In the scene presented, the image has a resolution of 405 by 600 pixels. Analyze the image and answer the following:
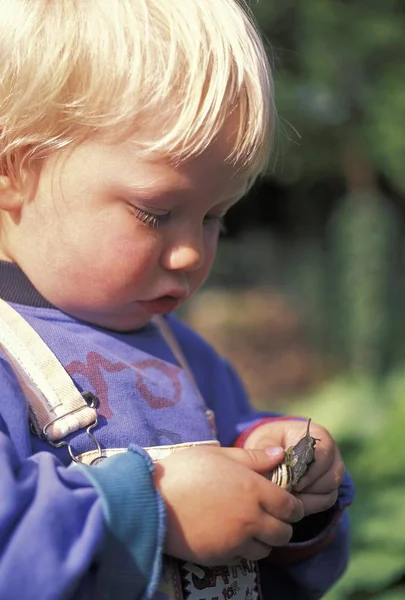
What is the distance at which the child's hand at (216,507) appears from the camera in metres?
1.43

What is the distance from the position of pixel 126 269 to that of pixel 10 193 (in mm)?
249

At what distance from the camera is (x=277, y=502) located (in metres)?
1.50

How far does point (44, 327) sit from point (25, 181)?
0.86 feet

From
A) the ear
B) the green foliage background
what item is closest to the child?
the ear

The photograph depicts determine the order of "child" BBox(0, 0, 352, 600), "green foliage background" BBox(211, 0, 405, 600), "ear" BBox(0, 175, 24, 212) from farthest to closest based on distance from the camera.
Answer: "green foliage background" BBox(211, 0, 405, 600) → "ear" BBox(0, 175, 24, 212) → "child" BBox(0, 0, 352, 600)

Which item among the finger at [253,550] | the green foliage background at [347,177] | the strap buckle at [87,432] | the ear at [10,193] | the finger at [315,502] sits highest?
the ear at [10,193]

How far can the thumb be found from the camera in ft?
5.06

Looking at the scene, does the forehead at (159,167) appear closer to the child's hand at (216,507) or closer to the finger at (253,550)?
the child's hand at (216,507)

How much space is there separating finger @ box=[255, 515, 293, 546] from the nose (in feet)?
1.55

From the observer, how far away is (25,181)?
1.64 metres

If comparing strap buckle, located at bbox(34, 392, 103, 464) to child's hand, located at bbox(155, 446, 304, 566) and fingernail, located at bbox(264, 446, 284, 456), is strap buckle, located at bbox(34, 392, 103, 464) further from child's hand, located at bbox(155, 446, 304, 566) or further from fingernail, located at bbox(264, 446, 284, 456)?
fingernail, located at bbox(264, 446, 284, 456)

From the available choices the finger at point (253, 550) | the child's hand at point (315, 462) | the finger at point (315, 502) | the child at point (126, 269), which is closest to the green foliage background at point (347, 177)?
the child's hand at point (315, 462)

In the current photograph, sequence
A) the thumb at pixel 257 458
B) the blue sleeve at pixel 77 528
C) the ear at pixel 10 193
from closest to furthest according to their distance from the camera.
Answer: the blue sleeve at pixel 77 528 → the thumb at pixel 257 458 → the ear at pixel 10 193

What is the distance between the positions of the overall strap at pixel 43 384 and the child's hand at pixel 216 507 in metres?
0.17
